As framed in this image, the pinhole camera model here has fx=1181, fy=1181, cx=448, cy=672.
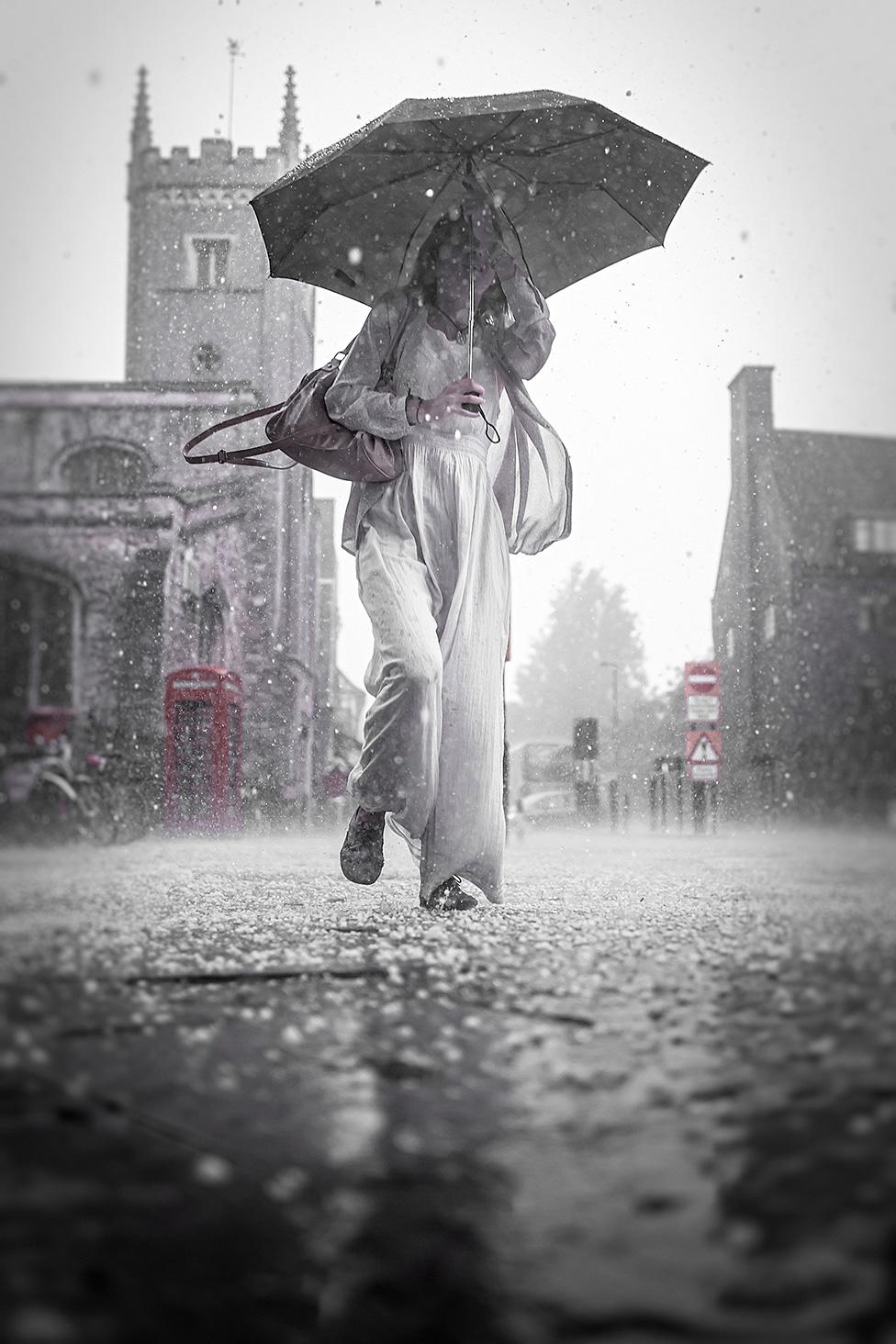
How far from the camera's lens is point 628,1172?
0.97m

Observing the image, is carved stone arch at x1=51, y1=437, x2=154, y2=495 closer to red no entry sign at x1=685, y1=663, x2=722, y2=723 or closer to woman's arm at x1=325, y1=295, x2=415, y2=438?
woman's arm at x1=325, y1=295, x2=415, y2=438

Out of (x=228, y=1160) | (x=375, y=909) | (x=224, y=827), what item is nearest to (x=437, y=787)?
(x=375, y=909)

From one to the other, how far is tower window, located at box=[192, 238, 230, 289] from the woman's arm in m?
25.0

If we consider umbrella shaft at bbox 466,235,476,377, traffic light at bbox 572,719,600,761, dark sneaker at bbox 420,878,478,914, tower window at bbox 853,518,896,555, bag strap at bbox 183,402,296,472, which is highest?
umbrella shaft at bbox 466,235,476,377

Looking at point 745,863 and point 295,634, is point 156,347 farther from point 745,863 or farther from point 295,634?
point 745,863

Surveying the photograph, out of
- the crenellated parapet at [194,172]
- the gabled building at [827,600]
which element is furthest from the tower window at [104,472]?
the crenellated parapet at [194,172]

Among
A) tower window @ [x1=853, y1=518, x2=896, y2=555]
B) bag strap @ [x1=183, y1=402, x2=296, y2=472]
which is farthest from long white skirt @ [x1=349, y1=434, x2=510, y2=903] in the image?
tower window @ [x1=853, y1=518, x2=896, y2=555]

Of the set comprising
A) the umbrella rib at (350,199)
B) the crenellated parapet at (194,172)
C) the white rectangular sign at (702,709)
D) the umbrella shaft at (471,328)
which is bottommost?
the white rectangular sign at (702,709)

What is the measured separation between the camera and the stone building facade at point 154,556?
2.38 meters

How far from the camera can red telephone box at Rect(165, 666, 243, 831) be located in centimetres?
954

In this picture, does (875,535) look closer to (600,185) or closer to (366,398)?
(366,398)

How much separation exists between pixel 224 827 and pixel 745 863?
6286mm

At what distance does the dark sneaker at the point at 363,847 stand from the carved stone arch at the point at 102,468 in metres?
1.26

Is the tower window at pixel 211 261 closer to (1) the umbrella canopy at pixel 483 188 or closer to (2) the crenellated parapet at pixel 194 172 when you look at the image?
(2) the crenellated parapet at pixel 194 172
